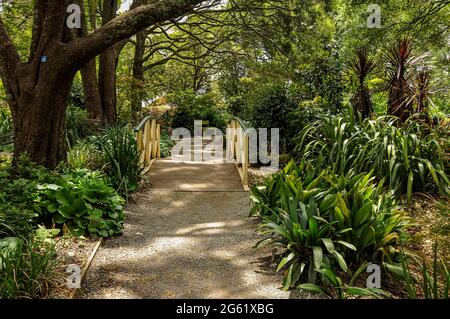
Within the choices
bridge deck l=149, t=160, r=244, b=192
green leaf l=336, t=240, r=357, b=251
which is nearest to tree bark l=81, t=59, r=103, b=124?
bridge deck l=149, t=160, r=244, b=192

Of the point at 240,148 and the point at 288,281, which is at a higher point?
the point at 240,148

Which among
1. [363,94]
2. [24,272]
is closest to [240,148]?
[363,94]

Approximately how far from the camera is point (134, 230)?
5.30 metres

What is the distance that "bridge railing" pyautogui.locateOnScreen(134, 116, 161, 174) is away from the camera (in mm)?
7694

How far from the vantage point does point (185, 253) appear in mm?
4574

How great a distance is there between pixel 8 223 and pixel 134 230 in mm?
1629

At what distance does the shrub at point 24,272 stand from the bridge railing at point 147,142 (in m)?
3.88

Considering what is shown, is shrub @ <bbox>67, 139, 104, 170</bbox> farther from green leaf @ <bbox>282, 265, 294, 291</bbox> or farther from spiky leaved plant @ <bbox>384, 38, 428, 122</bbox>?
spiky leaved plant @ <bbox>384, 38, 428, 122</bbox>

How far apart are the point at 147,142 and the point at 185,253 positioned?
446 cm

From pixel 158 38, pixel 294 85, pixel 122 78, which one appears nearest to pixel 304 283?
pixel 294 85

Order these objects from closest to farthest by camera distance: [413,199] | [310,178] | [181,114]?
[310,178] < [413,199] < [181,114]

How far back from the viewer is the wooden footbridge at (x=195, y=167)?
7.45 metres

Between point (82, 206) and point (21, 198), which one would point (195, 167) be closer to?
point (82, 206)
